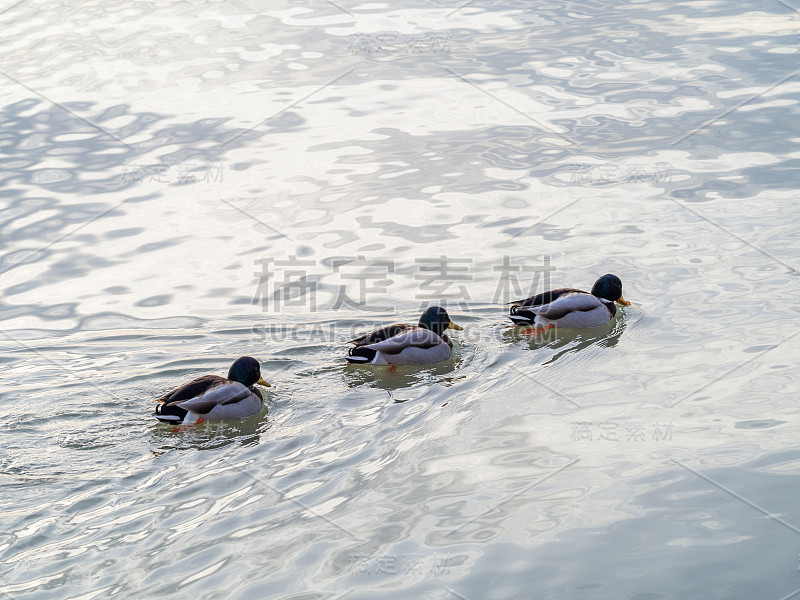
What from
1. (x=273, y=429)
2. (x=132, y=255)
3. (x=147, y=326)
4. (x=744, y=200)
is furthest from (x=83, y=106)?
(x=744, y=200)

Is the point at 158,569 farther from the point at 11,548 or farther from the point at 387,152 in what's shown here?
the point at 387,152

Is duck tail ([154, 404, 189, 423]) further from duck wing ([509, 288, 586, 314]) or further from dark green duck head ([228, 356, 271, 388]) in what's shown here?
duck wing ([509, 288, 586, 314])

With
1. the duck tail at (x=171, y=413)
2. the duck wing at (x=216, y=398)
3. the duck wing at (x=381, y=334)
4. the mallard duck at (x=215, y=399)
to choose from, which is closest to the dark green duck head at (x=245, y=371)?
the mallard duck at (x=215, y=399)

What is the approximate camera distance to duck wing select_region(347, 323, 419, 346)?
29.3ft

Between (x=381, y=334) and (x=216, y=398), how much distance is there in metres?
1.89

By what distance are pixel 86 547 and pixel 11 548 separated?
0.49 metres

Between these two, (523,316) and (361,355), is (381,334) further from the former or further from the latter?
(523,316)

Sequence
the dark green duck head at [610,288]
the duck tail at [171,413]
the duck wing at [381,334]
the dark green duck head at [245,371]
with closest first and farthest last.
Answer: the duck tail at [171,413] → the dark green duck head at [245,371] → the duck wing at [381,334] → the dark green duck head at [610,288]

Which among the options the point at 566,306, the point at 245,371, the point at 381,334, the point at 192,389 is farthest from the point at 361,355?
the point at 566,306

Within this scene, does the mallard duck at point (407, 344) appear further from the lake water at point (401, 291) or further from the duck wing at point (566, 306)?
the duck wing at point (566, 306)

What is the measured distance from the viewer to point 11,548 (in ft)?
19.1

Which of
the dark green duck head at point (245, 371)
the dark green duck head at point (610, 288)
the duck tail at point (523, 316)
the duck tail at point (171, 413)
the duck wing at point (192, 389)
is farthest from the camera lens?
the dark green duck head at point (610, 288)

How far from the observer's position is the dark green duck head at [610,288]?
988 centimetres

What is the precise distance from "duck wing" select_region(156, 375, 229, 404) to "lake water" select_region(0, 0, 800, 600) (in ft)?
Answer: 0.98
